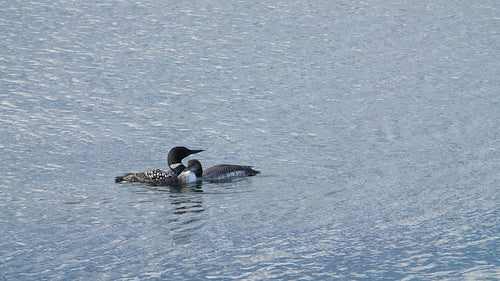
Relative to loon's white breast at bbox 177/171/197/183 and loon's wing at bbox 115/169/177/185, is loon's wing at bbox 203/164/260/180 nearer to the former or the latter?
loon's white breast at bbox 177/171/197/183

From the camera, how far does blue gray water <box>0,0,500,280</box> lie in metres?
10.0

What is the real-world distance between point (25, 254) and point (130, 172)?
366 cm

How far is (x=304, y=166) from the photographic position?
1347 cm

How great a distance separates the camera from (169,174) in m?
13.2

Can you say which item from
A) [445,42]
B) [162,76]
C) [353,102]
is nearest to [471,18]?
[445,42]

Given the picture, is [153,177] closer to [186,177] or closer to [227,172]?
Result: [186,177]

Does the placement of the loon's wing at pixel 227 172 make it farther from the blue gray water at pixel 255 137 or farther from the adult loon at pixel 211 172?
the blue gray water at pixel 255 137

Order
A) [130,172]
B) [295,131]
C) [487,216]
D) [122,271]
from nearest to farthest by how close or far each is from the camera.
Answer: [122,271], [487,216], [130,172], [295,131]

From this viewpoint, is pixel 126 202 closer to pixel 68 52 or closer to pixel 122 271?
pixel 122 271

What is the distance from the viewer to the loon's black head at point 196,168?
13.4 meters

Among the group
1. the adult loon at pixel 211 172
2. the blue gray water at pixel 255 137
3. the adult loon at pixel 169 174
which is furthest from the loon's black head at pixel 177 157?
the blue gray water at pixel 255 137

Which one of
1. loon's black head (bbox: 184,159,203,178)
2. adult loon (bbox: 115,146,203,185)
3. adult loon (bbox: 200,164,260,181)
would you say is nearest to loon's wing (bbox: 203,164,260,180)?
adult loon (bbox: 200,164,260,181)

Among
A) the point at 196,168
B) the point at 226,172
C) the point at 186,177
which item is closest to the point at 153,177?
the point at 186,177

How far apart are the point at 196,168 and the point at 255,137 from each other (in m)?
1.96
